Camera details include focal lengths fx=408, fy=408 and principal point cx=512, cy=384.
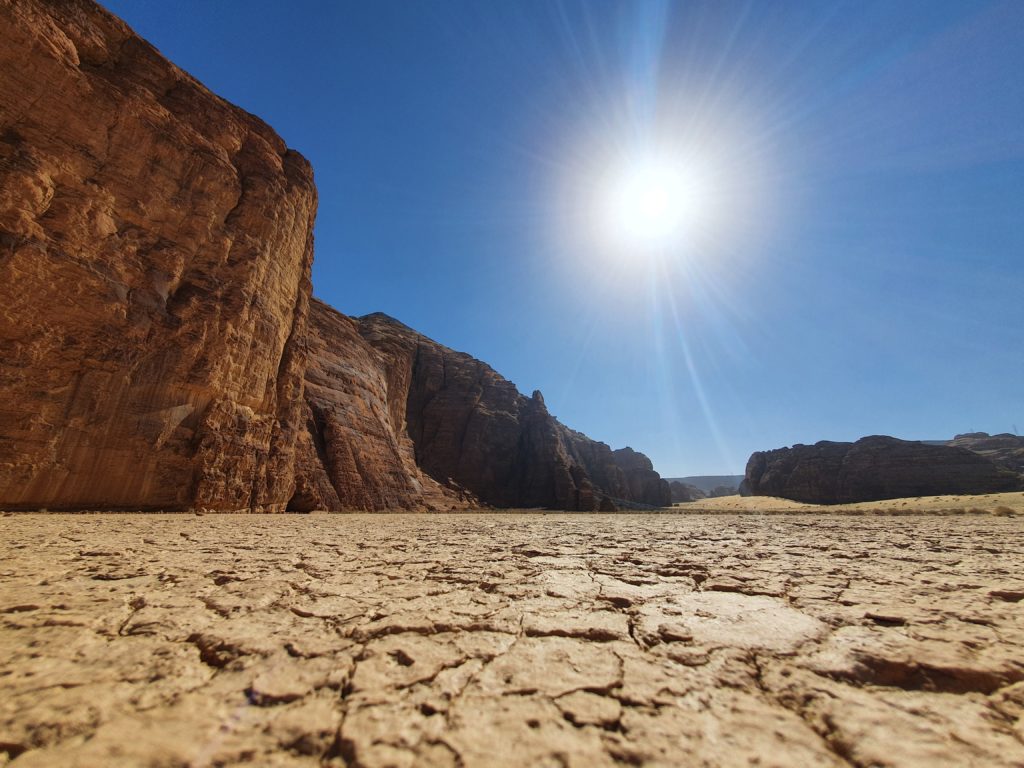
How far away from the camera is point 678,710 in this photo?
1.44 metres

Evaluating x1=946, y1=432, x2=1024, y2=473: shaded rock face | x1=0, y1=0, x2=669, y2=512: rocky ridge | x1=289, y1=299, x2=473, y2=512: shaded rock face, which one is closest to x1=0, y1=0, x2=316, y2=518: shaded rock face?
x1=0, y1=0, x2=669, y2=512: rocky ridge

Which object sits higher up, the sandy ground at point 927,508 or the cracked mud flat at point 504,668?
the sandy ground at point 927,508

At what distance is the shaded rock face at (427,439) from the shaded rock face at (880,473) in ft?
71.6

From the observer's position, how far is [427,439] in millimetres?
52281

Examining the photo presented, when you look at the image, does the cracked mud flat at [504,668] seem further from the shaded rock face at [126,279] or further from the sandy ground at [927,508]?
the sandy ground at [927,508]

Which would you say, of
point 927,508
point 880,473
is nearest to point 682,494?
point 880,473

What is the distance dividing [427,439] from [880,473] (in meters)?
59.3

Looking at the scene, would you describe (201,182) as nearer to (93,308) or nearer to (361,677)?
(93,308)

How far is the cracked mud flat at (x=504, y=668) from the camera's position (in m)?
1.24

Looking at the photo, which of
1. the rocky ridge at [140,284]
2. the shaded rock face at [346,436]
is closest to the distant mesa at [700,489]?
the shaded rock face at [346,436]

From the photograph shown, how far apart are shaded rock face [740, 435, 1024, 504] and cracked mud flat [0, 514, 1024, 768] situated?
217 ft

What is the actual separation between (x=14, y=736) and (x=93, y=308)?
1472 cm

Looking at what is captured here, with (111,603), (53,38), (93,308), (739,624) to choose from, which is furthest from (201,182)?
(739,624)

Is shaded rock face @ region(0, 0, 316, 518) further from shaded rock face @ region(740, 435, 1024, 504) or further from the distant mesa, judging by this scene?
the distant mesa
